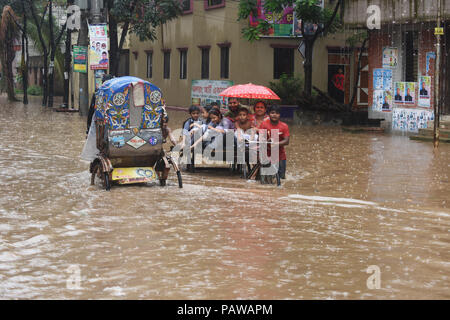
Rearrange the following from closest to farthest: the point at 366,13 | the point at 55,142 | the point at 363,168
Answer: the point at 363,168, the point at 55,142, the point at 366,13

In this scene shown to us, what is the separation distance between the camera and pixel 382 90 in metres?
27.0

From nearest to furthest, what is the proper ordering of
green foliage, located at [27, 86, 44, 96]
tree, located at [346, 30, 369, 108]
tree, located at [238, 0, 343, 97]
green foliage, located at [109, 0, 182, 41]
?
tree, located at [238, 0, 343, 97]
green foliage, located at [109, 0, 182, 41]
tree, located at [346, 30, 369, 108]
green foliage, located at [27, 86, 44, 96]

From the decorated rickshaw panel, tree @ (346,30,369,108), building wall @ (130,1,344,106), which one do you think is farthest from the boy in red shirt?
building wall @ (130,1,344,106)

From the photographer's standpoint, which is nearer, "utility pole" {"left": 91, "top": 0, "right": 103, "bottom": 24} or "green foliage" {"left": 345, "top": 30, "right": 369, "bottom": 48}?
"utility pole" {"left": 91, "top": 0, "right": 103, "bottom": 24}

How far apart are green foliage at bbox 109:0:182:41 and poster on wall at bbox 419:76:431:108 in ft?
38.2

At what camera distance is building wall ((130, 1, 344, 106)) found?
34938 millimetres

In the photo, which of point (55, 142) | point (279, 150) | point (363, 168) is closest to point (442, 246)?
point (279, 150)

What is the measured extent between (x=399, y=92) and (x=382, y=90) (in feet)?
3.09

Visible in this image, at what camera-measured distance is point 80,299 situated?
6160 millimetres

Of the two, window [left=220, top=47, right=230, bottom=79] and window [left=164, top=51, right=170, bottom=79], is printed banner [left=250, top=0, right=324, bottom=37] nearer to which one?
window [left=220, top=47, right=230, bottom=79]

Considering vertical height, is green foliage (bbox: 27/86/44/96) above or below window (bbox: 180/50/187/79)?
below

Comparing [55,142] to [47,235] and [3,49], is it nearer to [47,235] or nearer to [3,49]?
[47,235]

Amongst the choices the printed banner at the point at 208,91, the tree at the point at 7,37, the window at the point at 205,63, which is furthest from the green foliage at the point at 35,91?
the window at the point at 205,63
